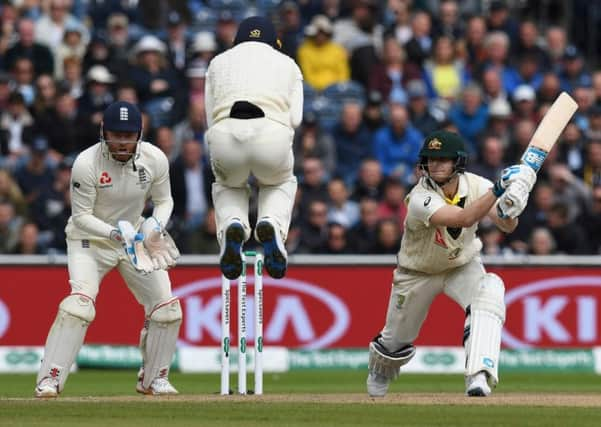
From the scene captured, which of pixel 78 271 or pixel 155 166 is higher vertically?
pixel 155 166

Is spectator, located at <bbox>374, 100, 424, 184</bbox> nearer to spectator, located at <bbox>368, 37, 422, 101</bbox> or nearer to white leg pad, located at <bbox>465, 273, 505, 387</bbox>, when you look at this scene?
spectator, located at <bbox>368, 37, 422, 101</bbox>

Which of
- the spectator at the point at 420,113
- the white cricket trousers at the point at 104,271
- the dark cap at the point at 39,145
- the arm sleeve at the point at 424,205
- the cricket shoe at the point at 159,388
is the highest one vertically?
the spectator at the point at 420,113

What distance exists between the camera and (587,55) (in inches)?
890

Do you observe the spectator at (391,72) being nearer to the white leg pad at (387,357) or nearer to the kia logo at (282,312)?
the kia logo at (282,312)

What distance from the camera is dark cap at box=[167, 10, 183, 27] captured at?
20.5m

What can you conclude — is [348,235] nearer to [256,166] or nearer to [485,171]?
[485,171]

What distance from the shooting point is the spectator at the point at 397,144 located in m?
19.1

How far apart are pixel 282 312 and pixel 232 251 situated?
6081 mm

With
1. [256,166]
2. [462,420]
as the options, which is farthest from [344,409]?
[256,166]

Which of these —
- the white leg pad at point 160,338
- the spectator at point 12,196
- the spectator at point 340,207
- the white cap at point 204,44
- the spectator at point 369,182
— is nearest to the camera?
the white leg pad at point 160,338

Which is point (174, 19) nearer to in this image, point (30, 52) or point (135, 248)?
point (30, 52)

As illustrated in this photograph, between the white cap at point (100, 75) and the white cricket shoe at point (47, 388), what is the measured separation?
7.72 metres

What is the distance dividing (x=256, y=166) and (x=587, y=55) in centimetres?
1198

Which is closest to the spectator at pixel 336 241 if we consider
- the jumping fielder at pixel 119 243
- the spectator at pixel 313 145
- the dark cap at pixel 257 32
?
the spectator at pixel 313 145
